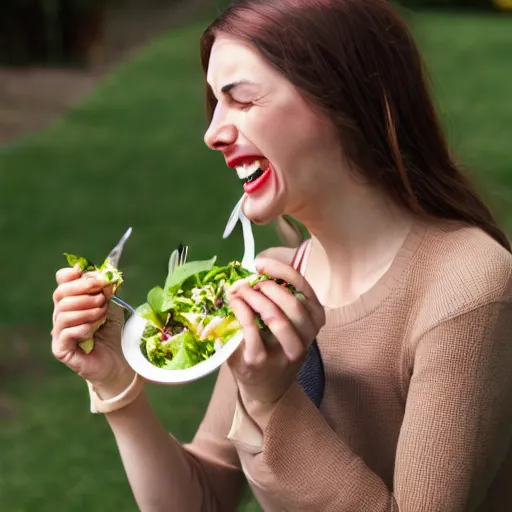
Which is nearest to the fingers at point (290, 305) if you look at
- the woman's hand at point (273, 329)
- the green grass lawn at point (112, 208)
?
the woman's hand at point (273, 329)

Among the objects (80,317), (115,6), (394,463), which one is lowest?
(115,6)

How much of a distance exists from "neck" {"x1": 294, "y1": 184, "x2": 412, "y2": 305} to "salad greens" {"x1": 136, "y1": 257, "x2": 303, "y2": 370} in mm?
201

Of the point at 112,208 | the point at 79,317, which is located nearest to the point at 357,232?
the point at 79,317

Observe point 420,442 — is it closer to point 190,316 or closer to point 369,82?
point 190,316

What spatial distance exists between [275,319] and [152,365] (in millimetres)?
301

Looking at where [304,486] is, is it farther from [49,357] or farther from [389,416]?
[49,357]

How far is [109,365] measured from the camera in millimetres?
2115

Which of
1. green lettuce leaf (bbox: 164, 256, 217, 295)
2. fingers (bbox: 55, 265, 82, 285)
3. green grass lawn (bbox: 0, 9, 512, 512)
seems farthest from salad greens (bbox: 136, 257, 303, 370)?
green grass lawn (bbox: 0, 9, 512, 512)

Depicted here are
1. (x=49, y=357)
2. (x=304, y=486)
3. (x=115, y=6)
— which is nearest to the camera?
(x=304, y=486)

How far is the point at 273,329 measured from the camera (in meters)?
1.74

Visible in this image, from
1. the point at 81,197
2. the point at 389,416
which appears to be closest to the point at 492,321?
the point at 389,416

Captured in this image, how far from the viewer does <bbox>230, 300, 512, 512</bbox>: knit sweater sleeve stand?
1884 millimetres

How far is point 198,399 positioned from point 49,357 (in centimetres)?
105

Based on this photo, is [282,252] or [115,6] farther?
[115,6]
